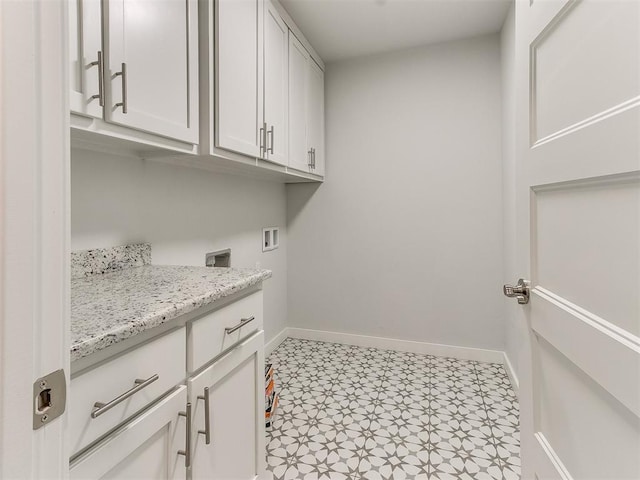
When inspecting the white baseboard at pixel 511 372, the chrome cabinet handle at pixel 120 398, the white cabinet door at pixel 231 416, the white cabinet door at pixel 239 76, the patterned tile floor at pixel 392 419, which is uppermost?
the white cabinet door at pixel 239 76

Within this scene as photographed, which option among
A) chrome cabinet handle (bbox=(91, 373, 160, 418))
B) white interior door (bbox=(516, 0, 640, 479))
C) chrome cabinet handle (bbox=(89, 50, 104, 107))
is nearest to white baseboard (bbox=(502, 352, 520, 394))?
white interior door (bbox=(516, 0, 640, 479))

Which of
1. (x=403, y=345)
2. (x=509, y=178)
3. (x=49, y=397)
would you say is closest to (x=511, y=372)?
(x=403, y=345)

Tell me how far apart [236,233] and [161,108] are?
3.61ft

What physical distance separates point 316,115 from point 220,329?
202 centimetres

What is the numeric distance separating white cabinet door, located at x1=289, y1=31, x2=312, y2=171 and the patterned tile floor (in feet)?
4.56

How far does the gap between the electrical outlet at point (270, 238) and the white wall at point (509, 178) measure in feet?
5.31

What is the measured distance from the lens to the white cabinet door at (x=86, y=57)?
0.83 m

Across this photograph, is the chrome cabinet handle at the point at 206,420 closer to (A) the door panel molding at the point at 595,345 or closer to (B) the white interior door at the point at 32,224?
(B) the white interior door at the point at 32,224

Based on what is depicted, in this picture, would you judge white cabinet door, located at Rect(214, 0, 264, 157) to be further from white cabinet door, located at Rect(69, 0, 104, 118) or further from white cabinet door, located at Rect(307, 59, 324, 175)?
white cabinet door, located at Rect(307, 59, 324, 175)

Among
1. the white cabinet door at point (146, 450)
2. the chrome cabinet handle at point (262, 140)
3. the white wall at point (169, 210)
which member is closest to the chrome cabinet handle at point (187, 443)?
the white cabinet door at point (146, 450)

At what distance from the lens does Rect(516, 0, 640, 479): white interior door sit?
544 mm

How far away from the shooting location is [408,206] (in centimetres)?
264

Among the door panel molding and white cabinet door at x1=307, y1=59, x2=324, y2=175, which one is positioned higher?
white cabinet door at x1=307, y1=59, x2=324, y2=175

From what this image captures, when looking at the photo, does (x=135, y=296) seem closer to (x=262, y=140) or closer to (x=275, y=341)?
(x=262, y=140)
